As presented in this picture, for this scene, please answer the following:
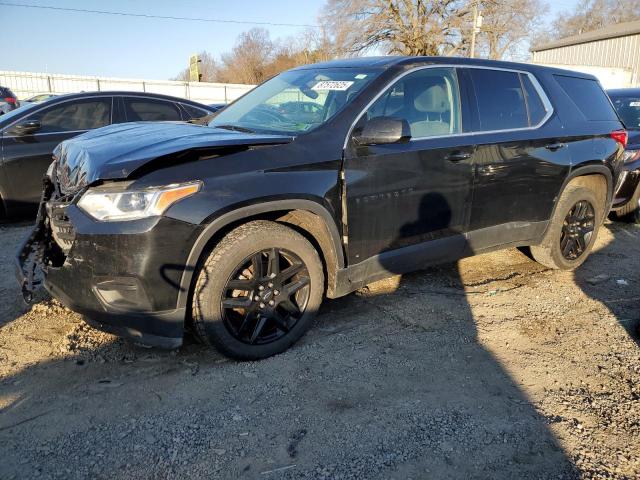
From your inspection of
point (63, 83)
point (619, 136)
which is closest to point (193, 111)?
point (619, 136)

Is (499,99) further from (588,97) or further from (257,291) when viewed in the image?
(257,291)

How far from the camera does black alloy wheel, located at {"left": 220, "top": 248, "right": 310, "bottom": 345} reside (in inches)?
116

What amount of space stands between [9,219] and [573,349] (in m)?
6.34

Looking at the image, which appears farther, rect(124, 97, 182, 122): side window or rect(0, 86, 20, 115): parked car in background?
rect(0, 86, 20, 115): parked car in background

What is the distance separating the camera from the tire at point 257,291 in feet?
9.29

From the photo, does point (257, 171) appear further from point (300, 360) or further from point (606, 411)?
point (606, 411)

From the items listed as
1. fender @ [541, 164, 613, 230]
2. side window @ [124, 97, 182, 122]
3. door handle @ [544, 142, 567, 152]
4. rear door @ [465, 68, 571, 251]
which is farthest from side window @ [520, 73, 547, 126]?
side window @ [124, 97, 182, 122]

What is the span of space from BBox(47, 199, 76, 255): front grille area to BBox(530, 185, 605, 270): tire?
12.8ft

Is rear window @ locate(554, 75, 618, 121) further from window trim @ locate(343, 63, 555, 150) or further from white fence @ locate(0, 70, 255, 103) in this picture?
white fence @ locate(0, 70, 255, 103)

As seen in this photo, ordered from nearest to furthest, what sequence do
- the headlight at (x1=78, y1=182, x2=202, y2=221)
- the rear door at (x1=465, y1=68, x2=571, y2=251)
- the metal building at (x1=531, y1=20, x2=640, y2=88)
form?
the headlight at (x1=78, y1=182, x2=202, y2=221), the rear door at (x1=465, y1=68, x2=571, y2=251), the metal building at (x1=531, y1=20, x2=640, y2=88)

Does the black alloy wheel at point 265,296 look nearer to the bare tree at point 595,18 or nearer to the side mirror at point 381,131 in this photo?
the side mirror at point 381,131

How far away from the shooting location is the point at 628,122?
7105 mm

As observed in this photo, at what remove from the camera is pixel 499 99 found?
4.04 meters

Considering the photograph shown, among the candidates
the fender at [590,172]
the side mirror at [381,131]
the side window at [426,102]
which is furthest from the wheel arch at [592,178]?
the side mirror at [381,131]
